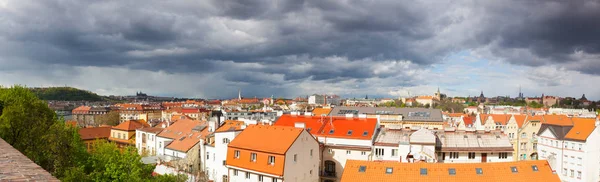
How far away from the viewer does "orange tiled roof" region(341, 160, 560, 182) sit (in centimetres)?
3250

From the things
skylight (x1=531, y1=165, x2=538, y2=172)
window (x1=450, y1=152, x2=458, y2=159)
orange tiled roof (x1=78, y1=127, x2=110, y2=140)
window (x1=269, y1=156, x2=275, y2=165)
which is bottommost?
orange tiled roof (x1=78, y1=127, x2=110, y2=140)

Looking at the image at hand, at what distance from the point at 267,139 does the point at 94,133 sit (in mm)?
61112

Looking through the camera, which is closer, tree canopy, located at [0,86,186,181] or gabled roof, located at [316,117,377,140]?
tree canopy, located at [0,86,186,181]

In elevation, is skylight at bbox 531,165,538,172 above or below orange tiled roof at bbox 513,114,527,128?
below

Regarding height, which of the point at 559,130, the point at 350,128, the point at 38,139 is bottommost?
the point at 559,130

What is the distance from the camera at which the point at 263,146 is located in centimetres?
4109

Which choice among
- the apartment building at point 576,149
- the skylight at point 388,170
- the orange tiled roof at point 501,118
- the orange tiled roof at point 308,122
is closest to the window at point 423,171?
the skylight at point 388,170

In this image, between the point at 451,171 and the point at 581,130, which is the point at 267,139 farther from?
the point at 581,130

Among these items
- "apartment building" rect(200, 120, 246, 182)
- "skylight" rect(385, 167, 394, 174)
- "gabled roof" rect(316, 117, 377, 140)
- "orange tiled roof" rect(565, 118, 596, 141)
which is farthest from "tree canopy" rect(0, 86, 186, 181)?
"orange tiled roof" rect(565, 118, 596, 141)

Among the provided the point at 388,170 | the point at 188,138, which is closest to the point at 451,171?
the point at 388,170

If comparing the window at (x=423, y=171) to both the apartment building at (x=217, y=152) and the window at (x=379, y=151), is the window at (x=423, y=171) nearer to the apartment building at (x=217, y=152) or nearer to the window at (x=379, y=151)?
the window at (x=379, y=151)

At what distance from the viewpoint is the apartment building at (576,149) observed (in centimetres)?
5588

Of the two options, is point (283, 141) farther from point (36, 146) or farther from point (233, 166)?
point (36, 146)

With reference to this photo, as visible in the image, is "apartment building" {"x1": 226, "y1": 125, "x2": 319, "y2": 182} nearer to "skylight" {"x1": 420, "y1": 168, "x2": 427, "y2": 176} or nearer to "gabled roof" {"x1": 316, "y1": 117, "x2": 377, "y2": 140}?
"gabled roof" {"x1": 316, "y1": 117, "x2": 377, "y2": 140}
